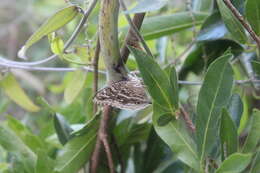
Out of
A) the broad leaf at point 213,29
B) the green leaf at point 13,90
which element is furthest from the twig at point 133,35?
the green leaf at point 13,90

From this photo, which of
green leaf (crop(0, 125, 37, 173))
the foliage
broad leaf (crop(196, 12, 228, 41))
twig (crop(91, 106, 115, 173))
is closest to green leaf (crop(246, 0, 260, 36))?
the foliage

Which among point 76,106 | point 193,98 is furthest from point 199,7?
point 76,106

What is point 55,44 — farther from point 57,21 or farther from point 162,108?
point 162,108

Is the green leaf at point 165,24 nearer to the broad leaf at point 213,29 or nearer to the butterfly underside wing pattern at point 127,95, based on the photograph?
the broad leaf at point 213,29

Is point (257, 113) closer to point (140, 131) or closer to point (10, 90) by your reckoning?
point (140, 131)

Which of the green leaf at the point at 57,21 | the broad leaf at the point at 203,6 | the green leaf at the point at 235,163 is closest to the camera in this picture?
the green leaf at the point at 235,163

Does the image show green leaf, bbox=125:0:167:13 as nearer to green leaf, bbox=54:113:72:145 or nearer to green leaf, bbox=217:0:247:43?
green leaf, bbox=217:0:247:43
